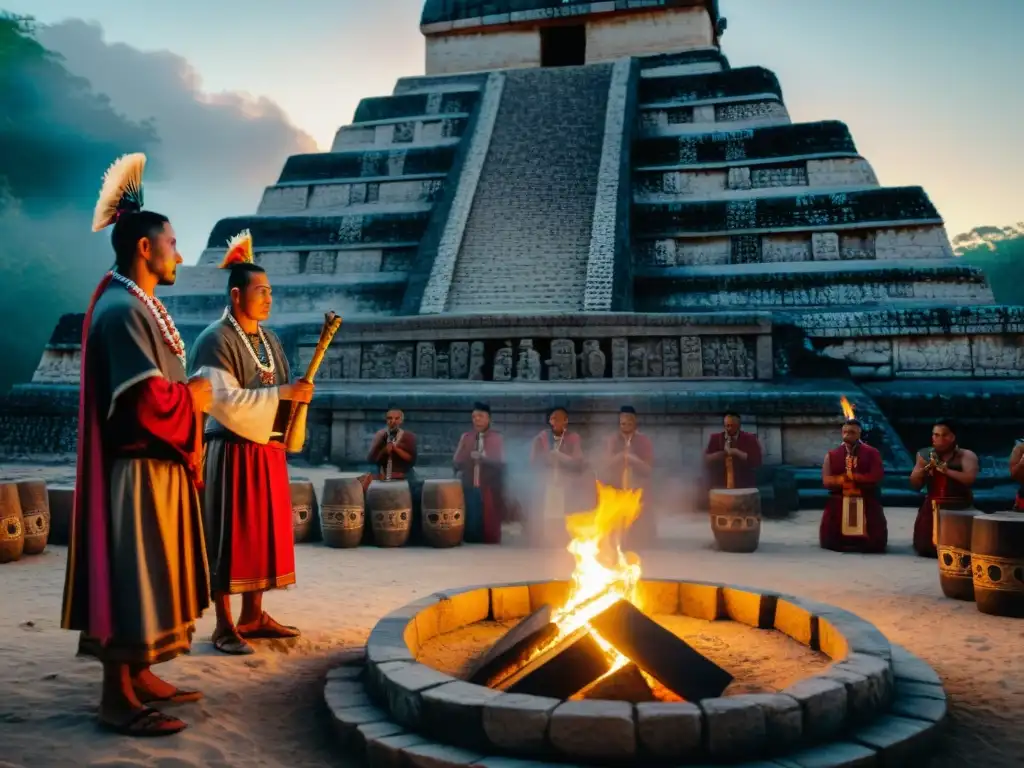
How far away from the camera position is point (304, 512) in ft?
21.6

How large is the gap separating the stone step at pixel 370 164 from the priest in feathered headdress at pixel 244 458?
1317 centimetres

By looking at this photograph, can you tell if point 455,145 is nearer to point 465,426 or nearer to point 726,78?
point 726,78

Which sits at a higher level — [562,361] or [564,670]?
[562,361]

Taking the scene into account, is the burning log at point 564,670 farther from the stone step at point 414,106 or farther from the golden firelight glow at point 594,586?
the stone step at point 414,106

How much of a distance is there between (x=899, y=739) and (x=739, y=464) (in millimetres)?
4749

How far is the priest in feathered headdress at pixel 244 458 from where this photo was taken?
11.1 ft

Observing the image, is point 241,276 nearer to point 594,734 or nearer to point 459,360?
point 594,734

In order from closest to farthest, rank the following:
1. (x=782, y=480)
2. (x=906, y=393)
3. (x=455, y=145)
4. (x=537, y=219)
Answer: (x=782, y=480) → (x=906, y=393) → (x=537, y=219) → (x=455, y=145)

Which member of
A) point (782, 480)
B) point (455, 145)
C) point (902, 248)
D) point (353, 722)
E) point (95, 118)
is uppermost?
point (95, 118)

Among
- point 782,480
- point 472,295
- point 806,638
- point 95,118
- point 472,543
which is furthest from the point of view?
point 95,118

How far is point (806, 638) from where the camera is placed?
361cm

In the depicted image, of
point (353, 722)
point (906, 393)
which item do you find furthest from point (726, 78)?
point (353, 722)

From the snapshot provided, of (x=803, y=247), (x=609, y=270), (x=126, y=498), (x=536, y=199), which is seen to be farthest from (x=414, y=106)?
(x=126, y=498)

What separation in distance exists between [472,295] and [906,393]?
6541 millimetres
